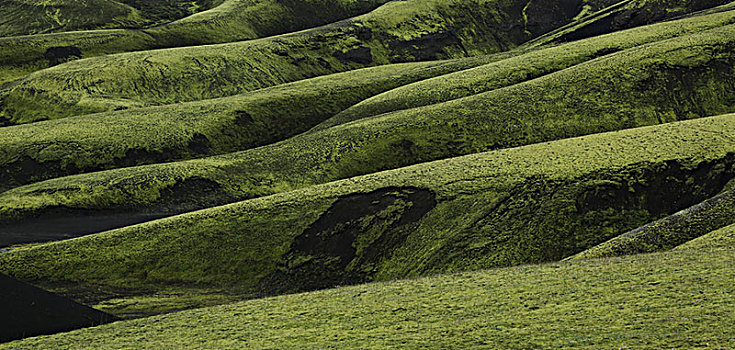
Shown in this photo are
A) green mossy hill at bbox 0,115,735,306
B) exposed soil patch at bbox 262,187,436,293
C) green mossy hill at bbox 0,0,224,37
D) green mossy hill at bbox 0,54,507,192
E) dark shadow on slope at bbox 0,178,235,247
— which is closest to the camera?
green mossy hill at bbox 0,115,735,306

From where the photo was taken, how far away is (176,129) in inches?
2805

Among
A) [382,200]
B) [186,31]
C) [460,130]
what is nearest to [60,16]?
[186,31]

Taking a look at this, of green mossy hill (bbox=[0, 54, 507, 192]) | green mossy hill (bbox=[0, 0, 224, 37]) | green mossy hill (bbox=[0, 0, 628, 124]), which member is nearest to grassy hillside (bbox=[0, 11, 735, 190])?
green mossy hill (bbox=[0, 54, 507, 192])

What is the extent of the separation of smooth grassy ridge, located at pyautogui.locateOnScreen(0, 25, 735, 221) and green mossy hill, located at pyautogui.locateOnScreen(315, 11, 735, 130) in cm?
890

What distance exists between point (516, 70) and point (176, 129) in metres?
39.4

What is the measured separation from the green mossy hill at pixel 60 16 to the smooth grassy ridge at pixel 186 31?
9970 mm

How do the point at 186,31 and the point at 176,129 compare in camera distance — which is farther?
the point at 186,31

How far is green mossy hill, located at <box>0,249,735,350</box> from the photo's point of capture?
13.5 meters

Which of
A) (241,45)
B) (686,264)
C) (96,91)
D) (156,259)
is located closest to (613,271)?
(686,264)

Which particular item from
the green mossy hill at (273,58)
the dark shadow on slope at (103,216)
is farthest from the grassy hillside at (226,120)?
the green mossy hill at (273,58)

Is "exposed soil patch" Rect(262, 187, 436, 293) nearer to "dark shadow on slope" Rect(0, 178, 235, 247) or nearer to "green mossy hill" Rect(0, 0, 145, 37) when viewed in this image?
"dark shadow on slope" Rect(0, 178, 235, 247)

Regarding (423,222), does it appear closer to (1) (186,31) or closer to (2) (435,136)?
(2) (435,136)

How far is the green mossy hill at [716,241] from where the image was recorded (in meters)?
22.1

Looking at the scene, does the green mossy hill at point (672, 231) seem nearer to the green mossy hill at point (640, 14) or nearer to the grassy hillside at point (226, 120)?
the grassy hillside at point (226, 120)
